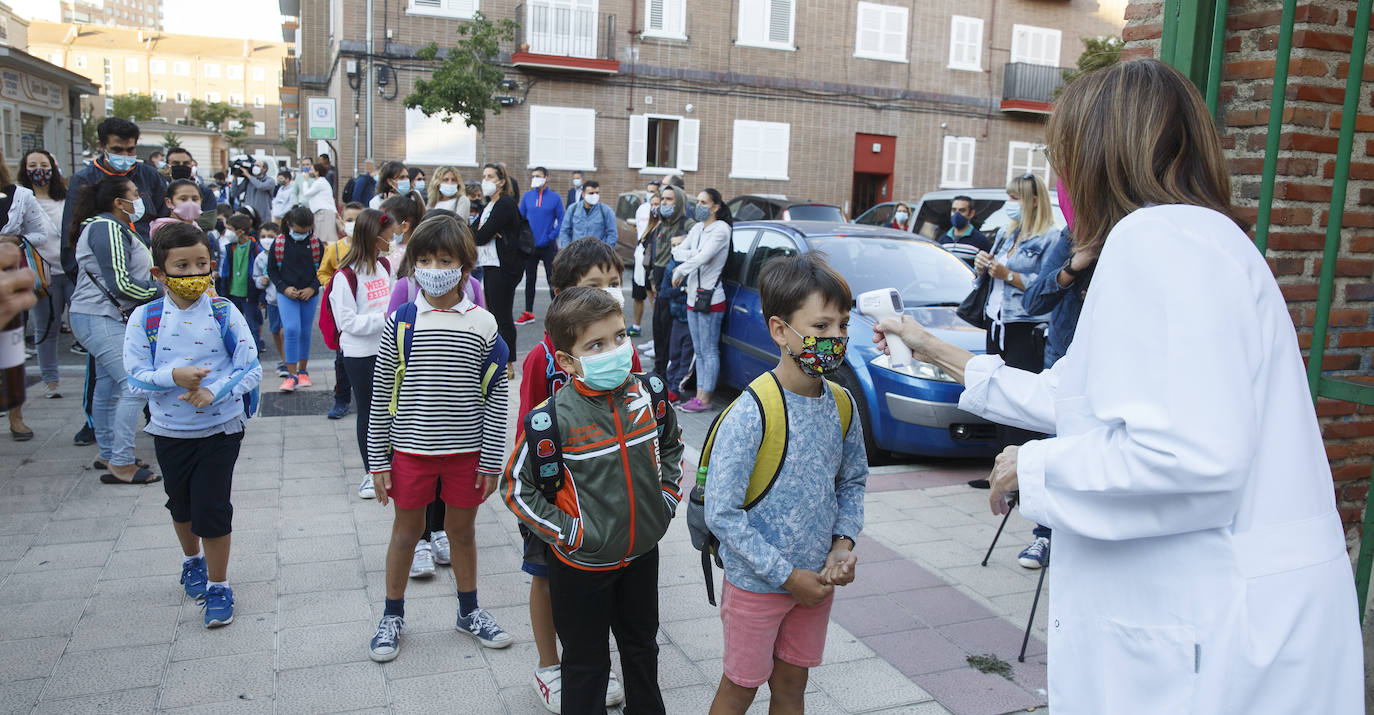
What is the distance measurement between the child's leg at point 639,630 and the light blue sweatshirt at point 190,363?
2.03 metres

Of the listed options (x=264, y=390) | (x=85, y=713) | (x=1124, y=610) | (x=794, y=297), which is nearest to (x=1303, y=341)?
(x=794, y=297)

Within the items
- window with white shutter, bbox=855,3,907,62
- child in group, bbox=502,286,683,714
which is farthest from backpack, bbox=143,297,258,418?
window with white shutter, bbox=855,3,907,62

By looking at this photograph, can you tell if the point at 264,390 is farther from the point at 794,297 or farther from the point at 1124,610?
the point at 1124,610

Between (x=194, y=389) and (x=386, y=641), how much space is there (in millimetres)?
1257

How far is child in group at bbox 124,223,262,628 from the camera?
389 centimetres

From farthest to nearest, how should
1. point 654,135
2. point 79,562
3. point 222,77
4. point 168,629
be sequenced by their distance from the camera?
point 222,77 < point 654,135 < point 79,562 < point 168,629

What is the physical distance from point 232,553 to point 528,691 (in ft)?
6.89

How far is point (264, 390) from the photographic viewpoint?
8.40 metres

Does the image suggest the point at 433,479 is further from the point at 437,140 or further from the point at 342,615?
the point at 437,140

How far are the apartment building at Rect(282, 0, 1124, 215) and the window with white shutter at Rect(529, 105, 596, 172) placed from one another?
38 mm

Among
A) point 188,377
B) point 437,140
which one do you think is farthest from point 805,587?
point 437,140

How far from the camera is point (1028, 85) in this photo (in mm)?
29719

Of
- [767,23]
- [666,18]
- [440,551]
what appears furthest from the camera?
[767,23]

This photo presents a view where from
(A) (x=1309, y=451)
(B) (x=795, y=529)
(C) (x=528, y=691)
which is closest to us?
(A) (x=1309, y=451)
